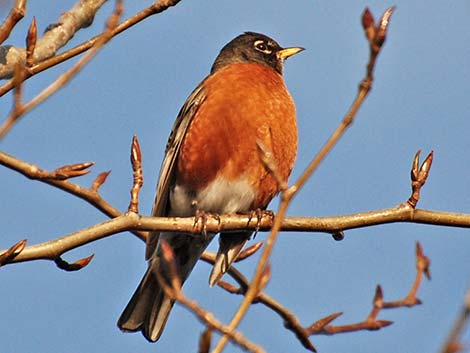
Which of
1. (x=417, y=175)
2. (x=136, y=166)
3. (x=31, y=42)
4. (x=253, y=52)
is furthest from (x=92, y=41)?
(x=253, y=52)

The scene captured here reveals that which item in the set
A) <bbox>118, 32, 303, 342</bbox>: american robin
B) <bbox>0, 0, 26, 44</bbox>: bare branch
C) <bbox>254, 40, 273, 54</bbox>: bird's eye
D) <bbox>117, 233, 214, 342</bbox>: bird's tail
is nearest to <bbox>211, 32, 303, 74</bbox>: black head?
<bbox>254, 40, 273, 54</bbox>: bird's eye

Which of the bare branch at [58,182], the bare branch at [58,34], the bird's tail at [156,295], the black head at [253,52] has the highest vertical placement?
the black head at [253,52]

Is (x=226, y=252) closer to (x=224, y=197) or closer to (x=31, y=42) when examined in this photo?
(x=224, y=197)

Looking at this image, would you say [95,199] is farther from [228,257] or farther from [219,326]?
[219,326]

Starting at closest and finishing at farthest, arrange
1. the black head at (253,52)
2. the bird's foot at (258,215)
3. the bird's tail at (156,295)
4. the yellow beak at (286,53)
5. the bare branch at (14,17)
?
the bare branch at (14,17) < the bird's foot at (258,215) < the bird's tail at (156,295) < the black head at (253,52) < the yellow beak at (286,53)

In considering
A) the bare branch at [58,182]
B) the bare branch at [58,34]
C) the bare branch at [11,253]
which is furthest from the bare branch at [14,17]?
the bare branch at [58,34]

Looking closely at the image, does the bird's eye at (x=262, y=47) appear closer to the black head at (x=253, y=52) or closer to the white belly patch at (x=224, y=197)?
the black head at (x=253, y=52)

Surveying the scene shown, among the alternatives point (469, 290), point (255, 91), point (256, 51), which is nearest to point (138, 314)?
point (255, 91)
